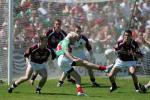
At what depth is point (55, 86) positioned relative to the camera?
19109 mm

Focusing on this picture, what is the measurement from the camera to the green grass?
15367 mm

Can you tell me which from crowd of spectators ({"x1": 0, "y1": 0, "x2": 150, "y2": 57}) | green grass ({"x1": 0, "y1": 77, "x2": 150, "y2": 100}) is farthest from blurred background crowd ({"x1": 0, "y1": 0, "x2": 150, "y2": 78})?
green grass ({"x1": 0, "y1": 77, "x2": 150, "y2": 100})

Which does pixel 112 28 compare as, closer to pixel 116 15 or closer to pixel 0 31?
pixel 116 15

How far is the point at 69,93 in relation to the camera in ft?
55.4

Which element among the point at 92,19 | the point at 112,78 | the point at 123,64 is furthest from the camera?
the point at 92,19

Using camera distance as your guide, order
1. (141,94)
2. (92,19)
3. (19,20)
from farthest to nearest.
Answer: (92,19)
(19,20)
(141,94)

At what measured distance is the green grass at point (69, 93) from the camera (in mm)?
15367

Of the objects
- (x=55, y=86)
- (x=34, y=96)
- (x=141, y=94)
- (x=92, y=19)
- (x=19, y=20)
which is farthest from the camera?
(x=92, y=19)

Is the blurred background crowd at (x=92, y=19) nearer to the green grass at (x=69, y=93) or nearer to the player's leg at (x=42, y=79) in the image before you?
the green grass at (x=69, y=93)

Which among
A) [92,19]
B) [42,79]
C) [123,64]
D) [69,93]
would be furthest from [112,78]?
[92,19]

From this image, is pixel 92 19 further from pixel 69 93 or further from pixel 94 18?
pixel 69 93

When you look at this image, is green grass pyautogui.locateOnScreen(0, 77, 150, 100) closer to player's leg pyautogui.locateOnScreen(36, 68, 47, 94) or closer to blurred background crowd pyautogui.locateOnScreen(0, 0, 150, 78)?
player's leg pyautogui.locateOnScreen(36, 68, 47, 94)

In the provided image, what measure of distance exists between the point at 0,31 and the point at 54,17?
2263 millimetres

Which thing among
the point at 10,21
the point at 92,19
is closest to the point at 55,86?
the point at 10,21
